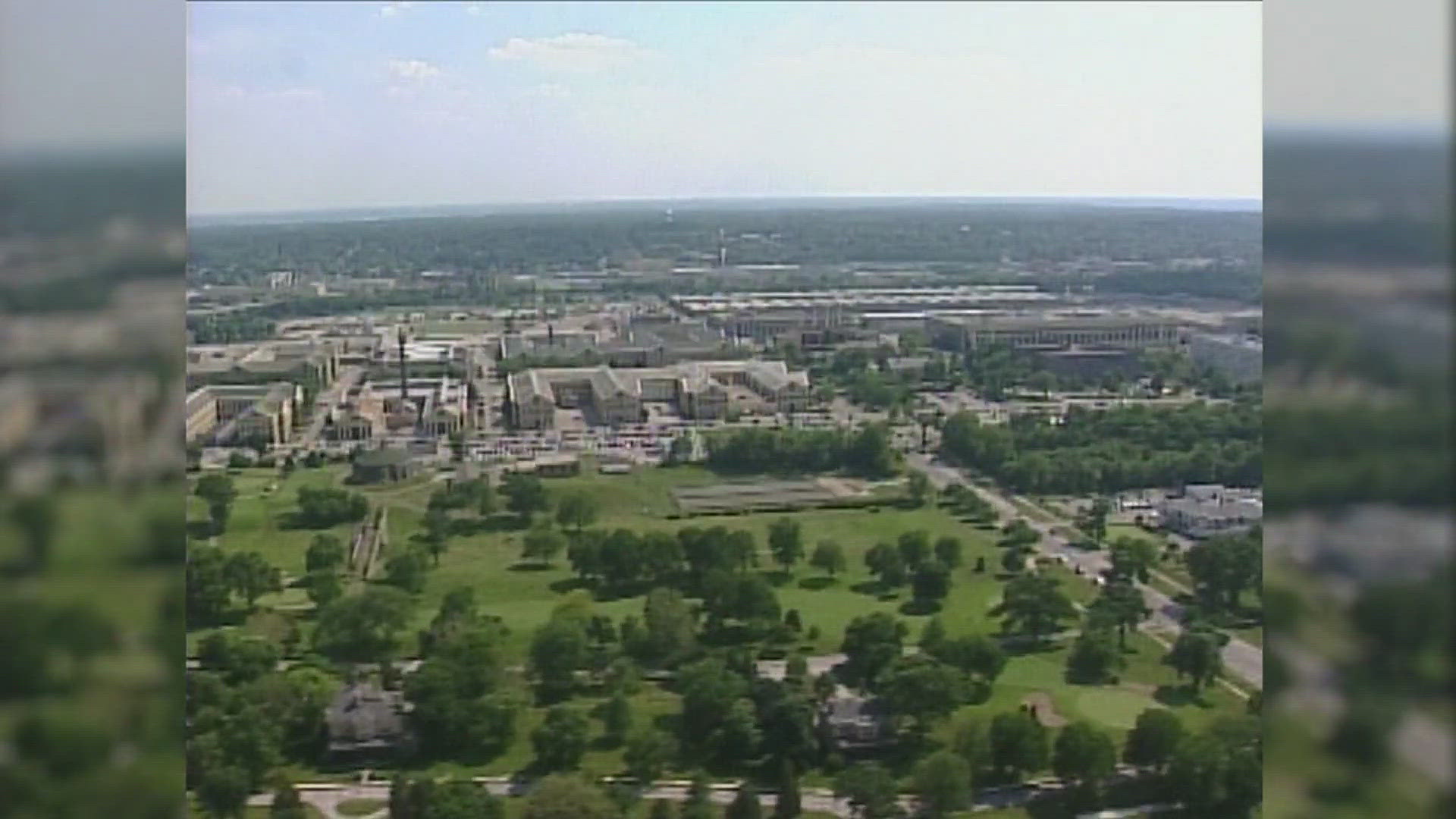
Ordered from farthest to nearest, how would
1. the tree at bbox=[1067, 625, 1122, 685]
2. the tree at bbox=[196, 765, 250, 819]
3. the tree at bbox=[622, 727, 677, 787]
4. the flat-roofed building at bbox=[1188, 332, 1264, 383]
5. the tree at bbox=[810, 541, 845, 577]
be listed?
the tree at bbox=[810, 541, 845, 577], the tree at bbox=[1067, 625, 1122, 685], the tree at bbox=[622, 727, 677, 787], the tree at bbox=[196, 765, 250, 819], the flat-roofed building at bbox=[1188, 332, 1264, 383]

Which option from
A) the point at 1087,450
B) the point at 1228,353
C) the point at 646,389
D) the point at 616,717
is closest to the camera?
the point at 1228,353

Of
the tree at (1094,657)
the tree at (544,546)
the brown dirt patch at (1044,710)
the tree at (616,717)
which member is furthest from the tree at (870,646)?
the tree at (544,546)

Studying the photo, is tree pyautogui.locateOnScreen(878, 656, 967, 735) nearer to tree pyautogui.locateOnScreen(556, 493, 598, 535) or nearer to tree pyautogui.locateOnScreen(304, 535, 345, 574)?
tree pyautogui.locateOnScreen(556, 493, 598, 535)

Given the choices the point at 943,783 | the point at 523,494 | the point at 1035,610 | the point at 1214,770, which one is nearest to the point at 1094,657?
the point at 1035,610

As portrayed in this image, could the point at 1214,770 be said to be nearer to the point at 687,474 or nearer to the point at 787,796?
the point at 787,796

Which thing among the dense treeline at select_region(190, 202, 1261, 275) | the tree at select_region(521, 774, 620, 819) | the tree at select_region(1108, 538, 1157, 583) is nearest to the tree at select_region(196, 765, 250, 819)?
the tree at select_region(521, 774, 620, 819)
